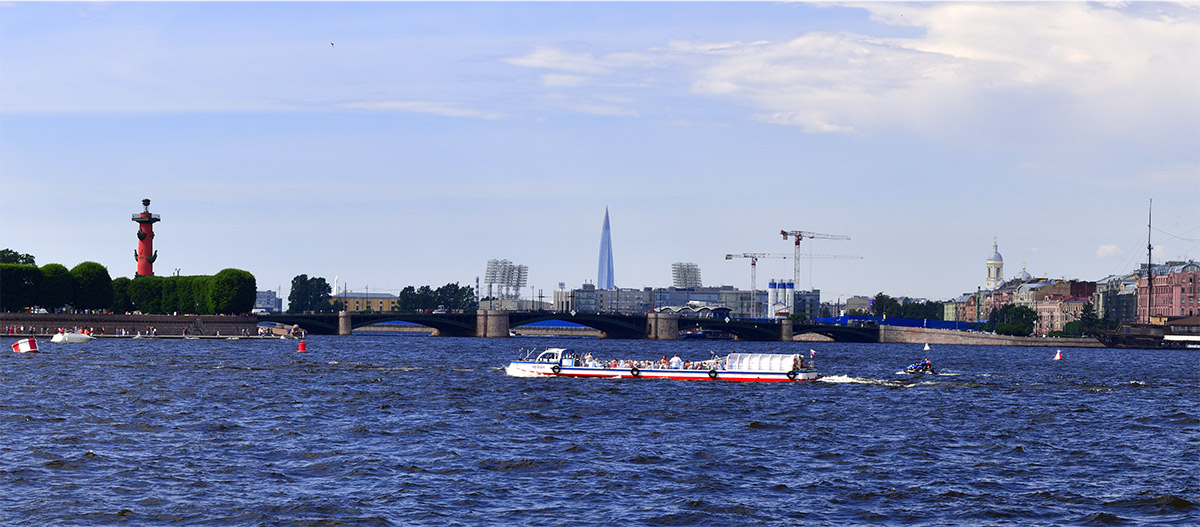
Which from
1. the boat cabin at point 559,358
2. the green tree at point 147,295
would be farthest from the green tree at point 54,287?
the boat cabin at point 559,358

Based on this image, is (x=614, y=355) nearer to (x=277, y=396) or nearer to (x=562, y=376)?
(x=562, y=376)

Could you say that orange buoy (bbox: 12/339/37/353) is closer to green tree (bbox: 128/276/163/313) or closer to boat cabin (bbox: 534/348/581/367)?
boat cabin (bbox: 534/348/581/367)

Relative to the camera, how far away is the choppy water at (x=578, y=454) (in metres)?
31.7

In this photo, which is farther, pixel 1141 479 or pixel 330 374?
pixel 330 374

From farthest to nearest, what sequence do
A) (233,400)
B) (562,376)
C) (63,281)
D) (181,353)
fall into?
(63,281)
(181,353)
(562,376)
(233,400)

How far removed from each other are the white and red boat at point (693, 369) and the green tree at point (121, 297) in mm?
113045

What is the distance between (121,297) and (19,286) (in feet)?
78.7

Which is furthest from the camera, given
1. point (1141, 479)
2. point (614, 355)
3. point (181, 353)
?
point (614, 355)

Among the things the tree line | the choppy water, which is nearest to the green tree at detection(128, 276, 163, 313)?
the tree line

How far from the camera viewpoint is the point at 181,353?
115m

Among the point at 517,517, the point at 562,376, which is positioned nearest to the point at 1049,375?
the point at 562,376

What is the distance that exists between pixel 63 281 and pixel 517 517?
147 metres

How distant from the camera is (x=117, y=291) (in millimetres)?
182625

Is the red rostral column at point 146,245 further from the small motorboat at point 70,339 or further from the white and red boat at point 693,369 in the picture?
the white and red boat at point 693,369
